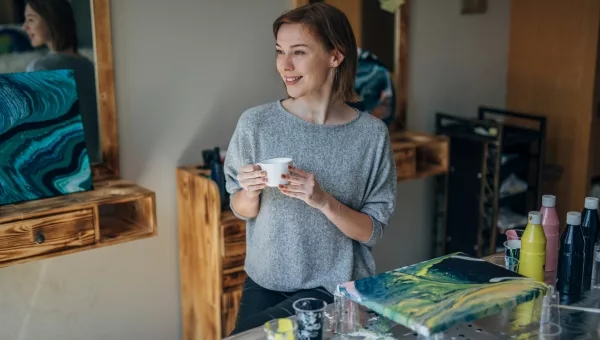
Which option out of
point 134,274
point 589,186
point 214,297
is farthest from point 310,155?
point 589,186

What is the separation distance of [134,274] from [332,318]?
146 centimetres

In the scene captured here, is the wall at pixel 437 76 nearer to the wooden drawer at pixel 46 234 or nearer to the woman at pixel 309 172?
the woman at pixel 309 172

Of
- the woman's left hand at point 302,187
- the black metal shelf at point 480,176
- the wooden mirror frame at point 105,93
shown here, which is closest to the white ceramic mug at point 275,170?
the woman's left hand at point 302,187

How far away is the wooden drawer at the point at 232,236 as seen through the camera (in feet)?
8.67

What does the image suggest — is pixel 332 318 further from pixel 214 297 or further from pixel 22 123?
pixel 22 123

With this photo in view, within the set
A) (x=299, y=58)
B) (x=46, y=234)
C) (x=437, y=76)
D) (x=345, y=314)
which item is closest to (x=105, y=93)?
(x=46, y=234)

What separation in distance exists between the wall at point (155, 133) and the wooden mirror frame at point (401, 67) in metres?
0.69

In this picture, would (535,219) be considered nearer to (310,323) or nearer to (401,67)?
(310,323)

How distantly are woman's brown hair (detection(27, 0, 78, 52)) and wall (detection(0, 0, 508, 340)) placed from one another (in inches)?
6.8

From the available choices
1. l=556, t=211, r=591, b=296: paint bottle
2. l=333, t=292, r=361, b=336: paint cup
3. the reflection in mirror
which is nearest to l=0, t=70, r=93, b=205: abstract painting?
the reflection in mirror

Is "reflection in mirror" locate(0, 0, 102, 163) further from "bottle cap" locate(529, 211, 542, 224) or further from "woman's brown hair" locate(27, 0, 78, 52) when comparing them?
"bottle cap" locate(529, 211, 542, 224)

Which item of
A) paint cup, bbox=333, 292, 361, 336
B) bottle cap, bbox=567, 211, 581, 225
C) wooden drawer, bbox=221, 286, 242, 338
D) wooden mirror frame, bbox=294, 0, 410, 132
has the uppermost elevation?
wooden mirror frame, bbox=294, 0, 410, 132

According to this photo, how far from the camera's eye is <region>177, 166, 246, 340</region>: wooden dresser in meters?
2.66

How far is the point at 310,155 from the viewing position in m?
2.04
